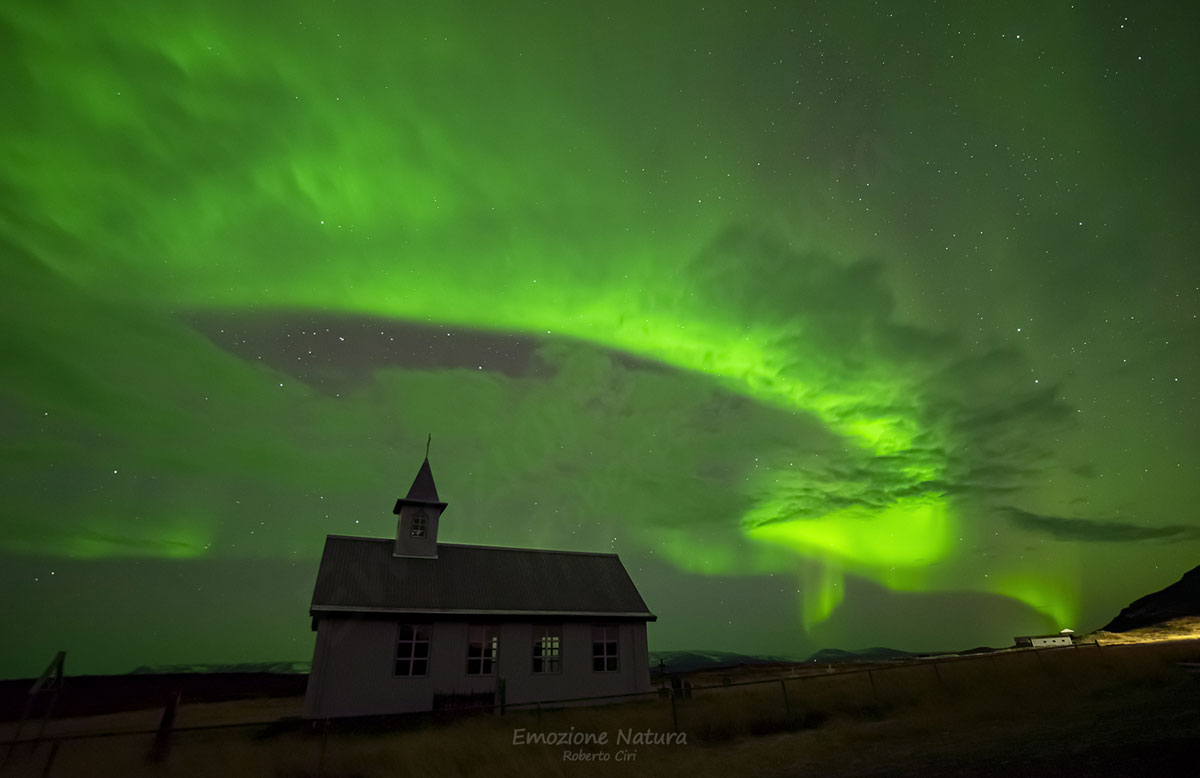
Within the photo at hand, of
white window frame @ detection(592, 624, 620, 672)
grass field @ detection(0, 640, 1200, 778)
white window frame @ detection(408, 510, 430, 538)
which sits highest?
white window frame @ detection(408, 510, 430, 538)

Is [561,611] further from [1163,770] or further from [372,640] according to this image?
[1163,770]

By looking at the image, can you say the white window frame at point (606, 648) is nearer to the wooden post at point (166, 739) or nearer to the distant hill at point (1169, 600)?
the wooden post at point (166, 739)

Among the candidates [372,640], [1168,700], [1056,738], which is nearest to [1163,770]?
[1056,738]

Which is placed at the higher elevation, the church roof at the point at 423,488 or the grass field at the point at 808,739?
the church roof at the point at 423,488

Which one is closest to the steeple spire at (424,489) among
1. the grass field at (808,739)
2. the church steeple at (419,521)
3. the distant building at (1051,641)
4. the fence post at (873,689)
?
the church steeple at (419,521)

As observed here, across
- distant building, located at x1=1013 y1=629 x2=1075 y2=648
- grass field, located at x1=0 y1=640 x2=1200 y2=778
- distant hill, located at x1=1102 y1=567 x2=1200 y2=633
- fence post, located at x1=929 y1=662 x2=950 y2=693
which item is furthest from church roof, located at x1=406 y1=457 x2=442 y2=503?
distant hill, located at x1=1102 y1=567 x2=1200 y2=633

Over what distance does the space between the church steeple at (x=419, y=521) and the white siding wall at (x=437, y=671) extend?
15.2ft

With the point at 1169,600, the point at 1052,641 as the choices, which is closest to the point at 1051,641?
the point at 1052,641

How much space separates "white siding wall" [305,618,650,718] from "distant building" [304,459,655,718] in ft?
0.12

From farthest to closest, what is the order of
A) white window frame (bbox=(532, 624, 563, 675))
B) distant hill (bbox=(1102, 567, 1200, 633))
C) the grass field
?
distant hill (bbox=(1102, 567, 1200, 633)) < white window frame (bbox=(532, 624, 563, 675)) < the grass field

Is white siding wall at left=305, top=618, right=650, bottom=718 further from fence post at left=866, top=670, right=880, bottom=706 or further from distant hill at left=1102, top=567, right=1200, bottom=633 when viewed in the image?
distant hill at left=1102, top=567, right=1200, bottom=633

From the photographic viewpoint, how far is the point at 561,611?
79.3 ft

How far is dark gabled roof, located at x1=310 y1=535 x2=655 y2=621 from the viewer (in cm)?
2197

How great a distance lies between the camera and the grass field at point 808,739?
37.3 feet
